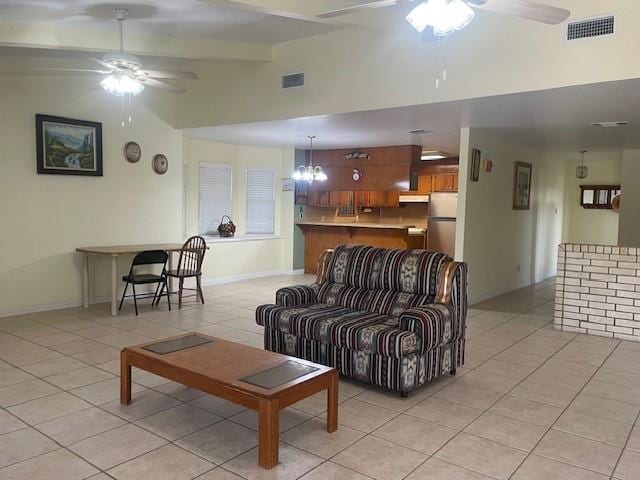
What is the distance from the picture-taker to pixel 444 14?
103 inches

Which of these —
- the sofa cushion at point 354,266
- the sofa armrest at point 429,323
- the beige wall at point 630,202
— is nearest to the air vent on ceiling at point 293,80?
the sofa cushion at point 354,266

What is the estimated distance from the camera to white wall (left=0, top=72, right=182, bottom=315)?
17.7 ft

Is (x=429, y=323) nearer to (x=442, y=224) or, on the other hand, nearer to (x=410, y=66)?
(x=410, y=66)

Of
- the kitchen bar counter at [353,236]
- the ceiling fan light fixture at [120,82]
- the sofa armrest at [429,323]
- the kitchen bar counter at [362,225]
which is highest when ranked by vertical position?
the ceiling fan light fixture at [120,82]

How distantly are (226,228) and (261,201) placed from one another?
3.19ft

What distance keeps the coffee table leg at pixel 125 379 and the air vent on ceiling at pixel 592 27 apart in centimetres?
387

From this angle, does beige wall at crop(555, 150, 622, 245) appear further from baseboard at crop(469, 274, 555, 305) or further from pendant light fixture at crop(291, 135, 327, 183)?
pendant light fixture at crop(291, 135, 327, 183)

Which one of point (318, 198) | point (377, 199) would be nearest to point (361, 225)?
point (377, 199)

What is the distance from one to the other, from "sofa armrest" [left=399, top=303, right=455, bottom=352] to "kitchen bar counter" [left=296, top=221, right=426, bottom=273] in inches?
187

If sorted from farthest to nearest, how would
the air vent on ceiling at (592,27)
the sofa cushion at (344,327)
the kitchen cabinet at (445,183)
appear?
1. the kitchen cabinet at (445,183)
2. the air vent on ceiling at (592,27)
3. the sofa cushion at (344,327)

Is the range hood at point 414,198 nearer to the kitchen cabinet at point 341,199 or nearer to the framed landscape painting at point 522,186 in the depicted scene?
the kitchen cabinet at point 341,199

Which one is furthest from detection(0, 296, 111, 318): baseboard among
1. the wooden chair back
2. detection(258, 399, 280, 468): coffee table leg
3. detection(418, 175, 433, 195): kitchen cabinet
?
detection(418, 175, 433, 195): kitchen cabinet

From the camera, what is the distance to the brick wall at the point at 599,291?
16.5 ft

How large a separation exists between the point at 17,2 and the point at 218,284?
15.9 ft
